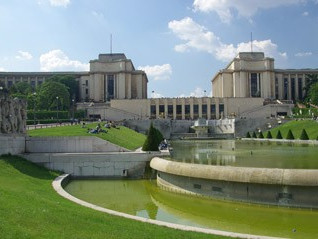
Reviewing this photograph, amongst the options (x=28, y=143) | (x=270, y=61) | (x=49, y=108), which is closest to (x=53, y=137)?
(x=28, y=143)

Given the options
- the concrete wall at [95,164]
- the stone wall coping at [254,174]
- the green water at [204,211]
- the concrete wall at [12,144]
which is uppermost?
the concrete wall at [12,144]

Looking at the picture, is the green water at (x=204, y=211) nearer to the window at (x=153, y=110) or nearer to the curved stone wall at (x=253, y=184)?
the curved stone wall at (x=253, y=184)

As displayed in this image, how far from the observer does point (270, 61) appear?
135 m

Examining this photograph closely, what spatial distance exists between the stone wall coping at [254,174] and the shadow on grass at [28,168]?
835 cm

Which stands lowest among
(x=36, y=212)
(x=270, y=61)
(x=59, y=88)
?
(x=36, y=212)

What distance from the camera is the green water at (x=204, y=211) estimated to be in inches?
522

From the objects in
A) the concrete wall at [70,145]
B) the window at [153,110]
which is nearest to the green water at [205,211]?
the concrete wall at [70,145]

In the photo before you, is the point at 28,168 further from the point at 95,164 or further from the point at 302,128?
the point at 302,128

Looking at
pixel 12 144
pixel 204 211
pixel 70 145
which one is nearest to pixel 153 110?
pixel 70 145

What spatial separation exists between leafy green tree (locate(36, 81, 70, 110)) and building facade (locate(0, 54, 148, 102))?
124 feet

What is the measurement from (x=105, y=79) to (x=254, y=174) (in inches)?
4885

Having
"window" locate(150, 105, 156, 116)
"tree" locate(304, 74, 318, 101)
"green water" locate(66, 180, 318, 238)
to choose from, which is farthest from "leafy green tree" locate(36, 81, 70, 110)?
"tree" locate(304, 74, 318, 101)

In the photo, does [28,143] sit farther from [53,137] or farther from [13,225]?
[13,225]

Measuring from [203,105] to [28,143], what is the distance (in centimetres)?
9196
